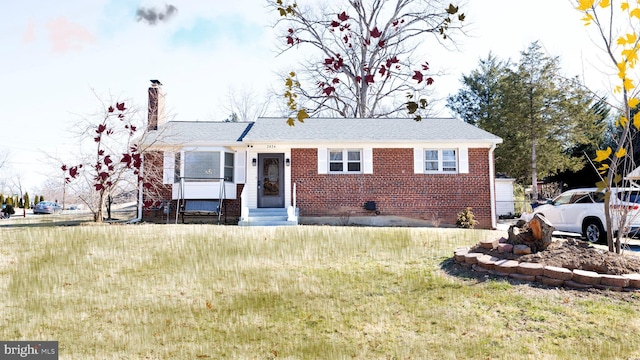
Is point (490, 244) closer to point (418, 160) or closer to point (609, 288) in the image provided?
point (609, 288)

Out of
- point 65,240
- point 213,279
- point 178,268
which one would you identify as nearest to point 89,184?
point 65,240

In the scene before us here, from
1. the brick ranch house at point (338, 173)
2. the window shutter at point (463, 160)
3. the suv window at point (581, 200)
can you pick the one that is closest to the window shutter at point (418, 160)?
the brick ranch house at point (338, 173)

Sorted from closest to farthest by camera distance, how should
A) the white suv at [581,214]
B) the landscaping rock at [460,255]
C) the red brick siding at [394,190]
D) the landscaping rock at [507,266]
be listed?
the landscaping rock at [507,266]
the landscaping rock at [460,255]
the white suv at [581,214]
the red brick siding at [394,190]

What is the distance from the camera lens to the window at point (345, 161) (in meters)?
15.7

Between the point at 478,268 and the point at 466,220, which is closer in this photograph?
the point at 478,268

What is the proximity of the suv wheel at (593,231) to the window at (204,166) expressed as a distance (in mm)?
12297

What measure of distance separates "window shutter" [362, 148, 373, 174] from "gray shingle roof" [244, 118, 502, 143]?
46 centimetres

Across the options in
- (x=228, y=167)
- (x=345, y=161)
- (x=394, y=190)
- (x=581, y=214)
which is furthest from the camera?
(x=228, y=167)

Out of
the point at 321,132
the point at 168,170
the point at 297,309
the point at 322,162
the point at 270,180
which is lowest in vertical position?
the point at 297,309

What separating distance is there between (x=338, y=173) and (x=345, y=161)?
1.89ft

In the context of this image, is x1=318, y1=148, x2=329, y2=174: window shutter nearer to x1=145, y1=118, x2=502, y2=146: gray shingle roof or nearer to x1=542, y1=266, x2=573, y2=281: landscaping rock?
x1=145, y1=118, x2=502, y2=146: gray shingle roof

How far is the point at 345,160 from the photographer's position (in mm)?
15750

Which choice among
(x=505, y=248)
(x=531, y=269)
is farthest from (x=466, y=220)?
(x=531, y=269)

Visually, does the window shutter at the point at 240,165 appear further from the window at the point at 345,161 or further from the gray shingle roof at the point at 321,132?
the window at the point at 345,161
